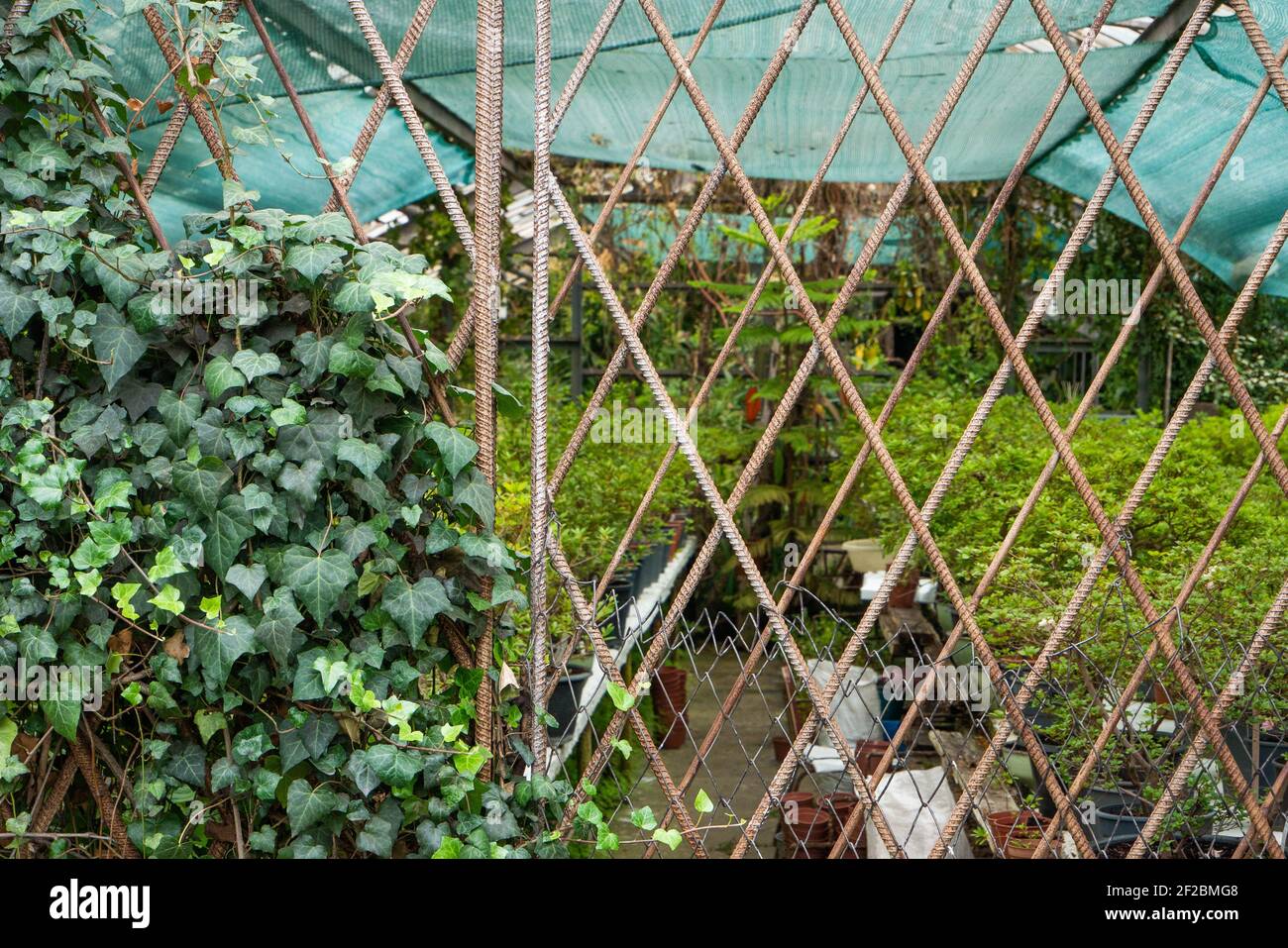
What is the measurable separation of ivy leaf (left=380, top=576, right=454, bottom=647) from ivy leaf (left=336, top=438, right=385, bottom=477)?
20cm

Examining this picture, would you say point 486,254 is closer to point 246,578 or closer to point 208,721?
point 246,578

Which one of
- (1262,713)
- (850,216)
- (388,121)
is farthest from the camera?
(850,216)

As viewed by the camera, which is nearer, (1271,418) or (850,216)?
(1271,418)

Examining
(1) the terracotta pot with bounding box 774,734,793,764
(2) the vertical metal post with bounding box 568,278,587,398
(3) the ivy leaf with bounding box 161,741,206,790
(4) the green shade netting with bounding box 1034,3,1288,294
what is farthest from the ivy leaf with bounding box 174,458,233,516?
(2) the vertical metal post with bounding box 568,278,587,398

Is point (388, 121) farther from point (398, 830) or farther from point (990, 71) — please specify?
point (398, 830)

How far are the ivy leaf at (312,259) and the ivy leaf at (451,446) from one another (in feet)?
0.97

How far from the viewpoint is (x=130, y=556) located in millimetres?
1623

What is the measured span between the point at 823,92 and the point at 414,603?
2335 mm

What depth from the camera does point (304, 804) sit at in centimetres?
164

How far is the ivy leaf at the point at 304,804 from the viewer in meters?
1.64

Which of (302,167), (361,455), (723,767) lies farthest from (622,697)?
(723,767)

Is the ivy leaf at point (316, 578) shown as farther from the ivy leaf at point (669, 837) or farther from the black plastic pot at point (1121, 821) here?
the black plastic pot at point (1121, 821)

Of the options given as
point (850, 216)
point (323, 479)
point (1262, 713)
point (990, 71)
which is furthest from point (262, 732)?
point (850, 216)
